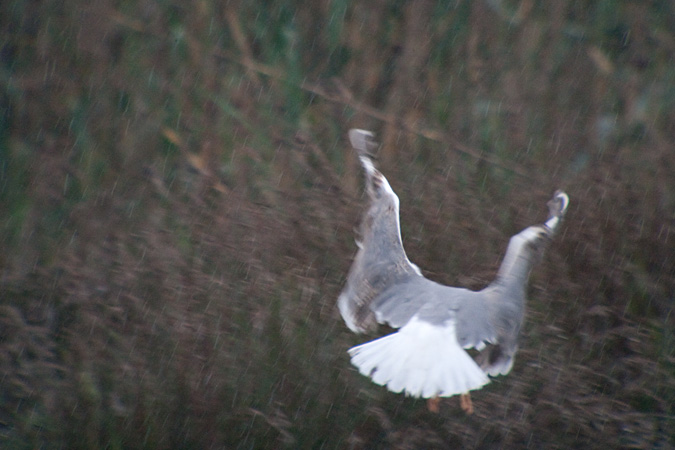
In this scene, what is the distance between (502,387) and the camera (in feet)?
8.91

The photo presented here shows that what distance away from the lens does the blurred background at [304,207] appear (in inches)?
108

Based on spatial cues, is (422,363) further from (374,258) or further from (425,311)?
(374,258)

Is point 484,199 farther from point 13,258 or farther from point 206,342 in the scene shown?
point 13,258

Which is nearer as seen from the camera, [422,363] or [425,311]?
[422,363]

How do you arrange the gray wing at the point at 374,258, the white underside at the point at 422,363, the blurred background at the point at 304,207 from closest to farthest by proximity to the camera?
the white underside at the point at 422,363 → the gray wing at the point at 374,258 → the blurred background at the point at 304,207

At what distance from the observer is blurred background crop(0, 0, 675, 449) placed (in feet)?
8.97

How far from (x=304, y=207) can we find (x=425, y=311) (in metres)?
0.93

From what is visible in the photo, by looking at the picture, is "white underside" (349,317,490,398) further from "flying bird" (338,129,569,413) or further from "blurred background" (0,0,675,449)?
"blurred background" (0,0,675,449)

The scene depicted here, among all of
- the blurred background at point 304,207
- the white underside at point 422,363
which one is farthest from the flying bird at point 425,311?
the blurred background at point 304,207

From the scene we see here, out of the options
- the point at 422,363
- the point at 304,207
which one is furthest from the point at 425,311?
the point at 304,207

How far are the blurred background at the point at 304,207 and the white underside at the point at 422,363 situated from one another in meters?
0.53

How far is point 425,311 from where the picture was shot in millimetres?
2314

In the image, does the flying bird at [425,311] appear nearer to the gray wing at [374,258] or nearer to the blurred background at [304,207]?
the gray wing at [374,258]

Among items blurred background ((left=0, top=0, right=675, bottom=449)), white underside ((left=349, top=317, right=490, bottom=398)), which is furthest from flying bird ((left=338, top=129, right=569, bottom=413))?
blurred background ((left=0, top=0, right=675, bottom=449))
